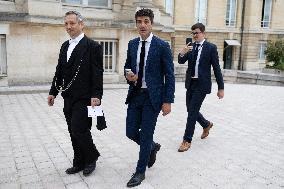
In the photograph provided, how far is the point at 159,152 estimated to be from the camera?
534cm

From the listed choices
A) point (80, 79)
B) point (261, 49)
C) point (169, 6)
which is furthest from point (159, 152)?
point (261, 49)

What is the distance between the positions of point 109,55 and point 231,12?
61.3ft

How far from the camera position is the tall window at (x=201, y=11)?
2658cm

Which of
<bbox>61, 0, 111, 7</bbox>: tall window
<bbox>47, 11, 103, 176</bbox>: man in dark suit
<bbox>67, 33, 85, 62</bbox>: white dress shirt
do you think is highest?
<bbox>61, 0, 111, 7</bbox>: tall window

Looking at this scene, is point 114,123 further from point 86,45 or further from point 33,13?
point 33,13

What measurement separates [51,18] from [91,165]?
7659 mm

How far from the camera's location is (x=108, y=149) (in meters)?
5.46

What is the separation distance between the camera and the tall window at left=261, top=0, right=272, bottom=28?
2966 cm

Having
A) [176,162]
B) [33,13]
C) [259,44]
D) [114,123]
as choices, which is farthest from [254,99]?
[259,44]

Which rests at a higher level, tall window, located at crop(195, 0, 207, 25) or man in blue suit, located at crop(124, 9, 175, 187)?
tall window, located at crop(195, 0, 207, 25)

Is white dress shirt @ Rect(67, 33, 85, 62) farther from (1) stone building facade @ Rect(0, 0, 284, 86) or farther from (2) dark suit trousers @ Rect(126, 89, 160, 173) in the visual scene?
(1) stone building facade @ Rect(0, 0, 284, 86)

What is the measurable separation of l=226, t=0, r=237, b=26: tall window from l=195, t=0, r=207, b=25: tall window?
248 cm

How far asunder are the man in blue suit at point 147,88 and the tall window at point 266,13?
28026 millimetres

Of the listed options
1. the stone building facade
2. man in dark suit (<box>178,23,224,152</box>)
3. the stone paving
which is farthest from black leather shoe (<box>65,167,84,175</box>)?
the stone building facade
